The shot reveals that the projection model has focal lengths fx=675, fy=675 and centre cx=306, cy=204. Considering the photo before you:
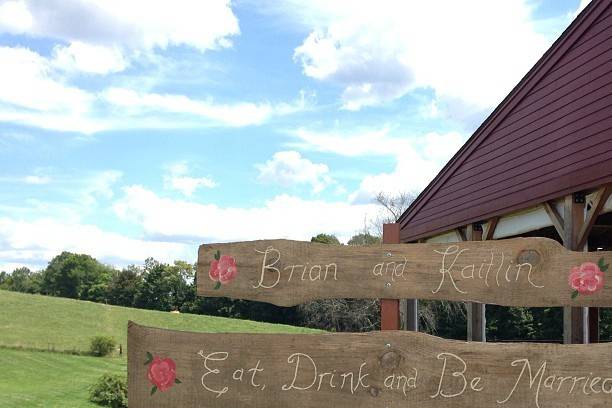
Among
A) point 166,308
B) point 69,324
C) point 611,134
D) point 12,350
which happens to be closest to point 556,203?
point 611,134

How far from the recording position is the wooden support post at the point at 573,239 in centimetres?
813

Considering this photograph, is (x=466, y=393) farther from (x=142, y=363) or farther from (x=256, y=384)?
(x=142, y=363)

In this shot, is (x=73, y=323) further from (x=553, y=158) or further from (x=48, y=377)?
(x=553, y=158)

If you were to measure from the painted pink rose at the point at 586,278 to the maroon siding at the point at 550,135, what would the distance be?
174 inches

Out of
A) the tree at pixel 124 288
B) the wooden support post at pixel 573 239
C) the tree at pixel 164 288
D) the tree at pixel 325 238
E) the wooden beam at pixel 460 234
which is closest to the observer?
the wooden support post at pixel 573 239

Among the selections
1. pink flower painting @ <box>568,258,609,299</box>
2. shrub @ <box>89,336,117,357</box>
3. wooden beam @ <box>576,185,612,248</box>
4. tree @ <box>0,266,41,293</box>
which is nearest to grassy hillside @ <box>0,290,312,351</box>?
shrub @ <box>89,336,117,357</box>

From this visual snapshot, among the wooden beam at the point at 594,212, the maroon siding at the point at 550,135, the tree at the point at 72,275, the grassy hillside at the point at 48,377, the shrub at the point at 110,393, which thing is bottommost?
the grassy hillside at the point at 48,377

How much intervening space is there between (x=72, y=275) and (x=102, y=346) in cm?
5235

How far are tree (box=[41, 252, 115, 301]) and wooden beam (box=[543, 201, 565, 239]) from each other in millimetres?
74185

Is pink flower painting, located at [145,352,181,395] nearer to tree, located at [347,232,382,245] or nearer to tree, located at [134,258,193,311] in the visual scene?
tree, located at [347,232,382,245]

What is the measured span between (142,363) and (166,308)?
5926cm

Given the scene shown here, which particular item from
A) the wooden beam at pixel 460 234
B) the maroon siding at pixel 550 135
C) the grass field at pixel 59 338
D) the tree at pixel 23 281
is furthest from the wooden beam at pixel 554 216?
the tree at pixel 23 281

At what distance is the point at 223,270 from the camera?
3783 millimetres

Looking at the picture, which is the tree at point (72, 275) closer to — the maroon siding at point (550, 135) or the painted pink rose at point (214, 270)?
the maroon siding at point (550, 135)
